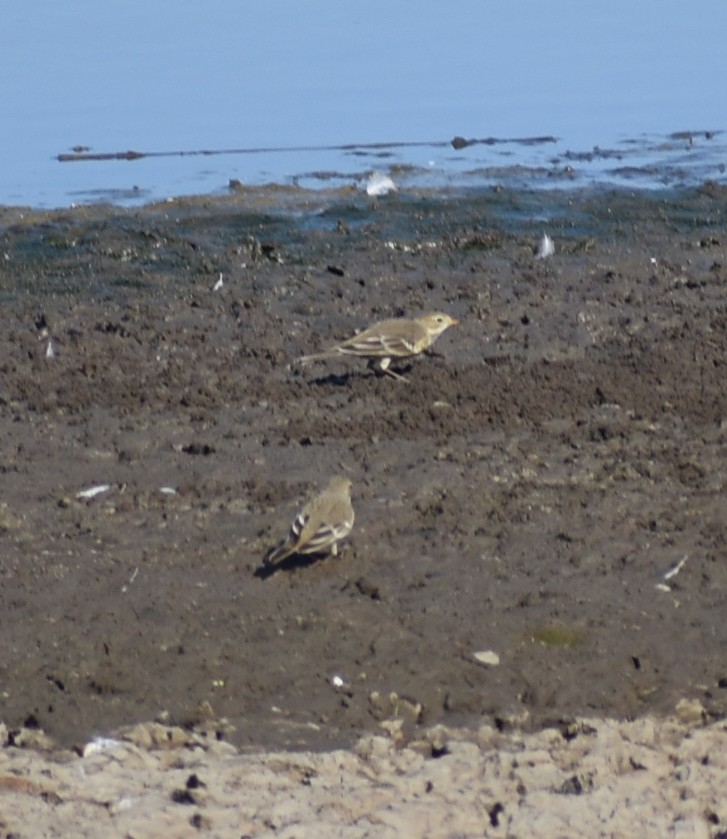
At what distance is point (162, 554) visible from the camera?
334 inches

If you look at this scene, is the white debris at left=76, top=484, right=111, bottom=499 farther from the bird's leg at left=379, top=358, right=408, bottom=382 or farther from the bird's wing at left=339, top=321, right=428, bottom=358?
the bird's leg at left=379, top=358, right=408, bottom=382

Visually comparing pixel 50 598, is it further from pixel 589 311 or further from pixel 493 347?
pixel 589 311

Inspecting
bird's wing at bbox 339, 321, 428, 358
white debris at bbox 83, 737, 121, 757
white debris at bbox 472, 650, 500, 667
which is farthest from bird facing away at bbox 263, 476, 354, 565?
bird's wing at bbox 339, 321, 428, 358

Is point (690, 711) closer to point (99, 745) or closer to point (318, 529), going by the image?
point (318, 529)

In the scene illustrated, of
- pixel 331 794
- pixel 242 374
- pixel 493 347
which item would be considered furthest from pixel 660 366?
pixel 331 794

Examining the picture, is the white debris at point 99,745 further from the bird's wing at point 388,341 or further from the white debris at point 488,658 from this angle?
the bird's wing at point 388,341

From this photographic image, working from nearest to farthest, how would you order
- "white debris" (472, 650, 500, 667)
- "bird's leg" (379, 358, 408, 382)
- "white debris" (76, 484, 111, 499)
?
"white debris" (472, 650, 500, 667)
"white debris" (76, 484, 111, 499)
"bird's leg" (379, 358, 408, 382)

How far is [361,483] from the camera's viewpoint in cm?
950

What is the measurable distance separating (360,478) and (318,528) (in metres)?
1.50

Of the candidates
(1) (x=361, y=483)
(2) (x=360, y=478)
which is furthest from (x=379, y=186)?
(1) (x=361, y=483)

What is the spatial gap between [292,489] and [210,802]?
140 inches

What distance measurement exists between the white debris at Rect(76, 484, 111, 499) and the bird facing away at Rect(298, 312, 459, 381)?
254 centimetres

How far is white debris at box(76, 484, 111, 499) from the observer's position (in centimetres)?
932

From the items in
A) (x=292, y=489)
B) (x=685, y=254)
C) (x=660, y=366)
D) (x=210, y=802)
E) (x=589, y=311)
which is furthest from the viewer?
(x=685, y=254)
